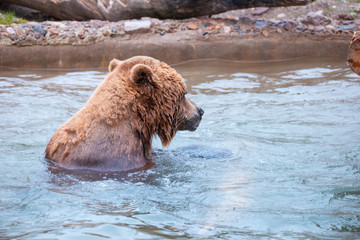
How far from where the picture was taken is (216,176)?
15.3 feet

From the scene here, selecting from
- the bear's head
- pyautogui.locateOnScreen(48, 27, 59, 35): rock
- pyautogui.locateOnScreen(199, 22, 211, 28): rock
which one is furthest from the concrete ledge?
the bear's head

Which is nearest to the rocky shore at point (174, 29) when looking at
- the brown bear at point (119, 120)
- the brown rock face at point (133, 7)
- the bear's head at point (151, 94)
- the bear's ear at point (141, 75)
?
the brown rock face at point (133, 7)

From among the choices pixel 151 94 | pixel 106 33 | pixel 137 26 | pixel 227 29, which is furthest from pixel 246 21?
pixel 151 94

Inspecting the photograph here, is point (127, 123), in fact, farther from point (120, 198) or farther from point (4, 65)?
point (4, 65)

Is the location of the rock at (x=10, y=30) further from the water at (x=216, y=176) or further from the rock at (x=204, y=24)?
the rock at (x=204, y=24)

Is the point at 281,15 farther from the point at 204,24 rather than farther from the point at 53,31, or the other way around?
the point at 53,31

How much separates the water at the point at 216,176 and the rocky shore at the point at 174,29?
8.15 feet

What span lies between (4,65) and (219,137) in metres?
6.69

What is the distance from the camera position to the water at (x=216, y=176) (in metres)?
3.23

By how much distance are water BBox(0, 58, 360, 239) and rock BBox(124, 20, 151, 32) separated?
9.86ft

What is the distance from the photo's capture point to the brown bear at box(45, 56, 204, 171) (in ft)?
13.9

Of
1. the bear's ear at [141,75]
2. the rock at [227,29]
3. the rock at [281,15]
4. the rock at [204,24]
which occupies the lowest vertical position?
the bear's ear at [141,75]

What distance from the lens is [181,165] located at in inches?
199

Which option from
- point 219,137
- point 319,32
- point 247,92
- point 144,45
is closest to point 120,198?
point 219,137
